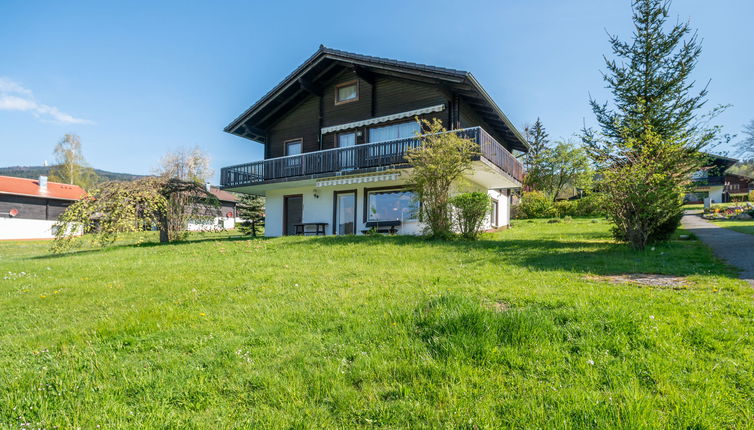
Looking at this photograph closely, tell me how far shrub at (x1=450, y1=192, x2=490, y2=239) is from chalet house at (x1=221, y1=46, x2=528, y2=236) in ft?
7.66

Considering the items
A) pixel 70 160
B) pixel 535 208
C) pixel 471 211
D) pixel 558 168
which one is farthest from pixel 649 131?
pixel 70 160

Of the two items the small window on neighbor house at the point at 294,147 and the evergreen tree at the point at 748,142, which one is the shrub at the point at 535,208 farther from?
the evergreen tree at the point at 748,142

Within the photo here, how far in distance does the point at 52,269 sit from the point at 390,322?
10760 mm

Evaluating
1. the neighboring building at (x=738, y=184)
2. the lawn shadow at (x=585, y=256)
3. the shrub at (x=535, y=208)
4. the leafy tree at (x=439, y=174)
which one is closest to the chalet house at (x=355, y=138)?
the leafy tree at (x=439, y=174)

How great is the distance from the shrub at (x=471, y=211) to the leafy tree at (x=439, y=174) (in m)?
0.38

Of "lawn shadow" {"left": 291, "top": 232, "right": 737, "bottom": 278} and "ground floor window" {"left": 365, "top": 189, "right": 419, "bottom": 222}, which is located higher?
"ground floor window" {"left": 365, "top": 189, "right": 419, "bottom": 222}

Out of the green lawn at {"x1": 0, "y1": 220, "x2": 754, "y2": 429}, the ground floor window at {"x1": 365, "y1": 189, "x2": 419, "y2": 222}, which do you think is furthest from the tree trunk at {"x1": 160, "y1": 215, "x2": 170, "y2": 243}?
the green lawn at {"x1": 0, "y1": 220, "x2": 754, "y2": 429}

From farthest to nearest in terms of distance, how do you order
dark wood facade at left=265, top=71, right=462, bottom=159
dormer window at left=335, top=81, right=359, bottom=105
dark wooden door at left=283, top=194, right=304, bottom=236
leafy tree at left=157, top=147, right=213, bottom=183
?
1. leafy tree at left=157, top=147, right=213, bottom=183
2. dark wooden door at left=283, top=194, right=304, bottom=236
3. dormer window at left=335, top=81, right=359, bottom=105
4. dark wood facade at left=265, top=71, right=462, bottom=159

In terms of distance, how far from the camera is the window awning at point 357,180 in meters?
14.4

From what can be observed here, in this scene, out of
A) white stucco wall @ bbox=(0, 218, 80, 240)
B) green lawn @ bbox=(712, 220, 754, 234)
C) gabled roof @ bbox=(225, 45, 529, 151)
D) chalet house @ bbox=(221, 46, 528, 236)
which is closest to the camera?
green lawn @ bbox=(712, 220, 754, 234)

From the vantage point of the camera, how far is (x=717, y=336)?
3.13m

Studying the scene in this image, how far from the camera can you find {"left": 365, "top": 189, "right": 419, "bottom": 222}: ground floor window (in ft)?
52.1

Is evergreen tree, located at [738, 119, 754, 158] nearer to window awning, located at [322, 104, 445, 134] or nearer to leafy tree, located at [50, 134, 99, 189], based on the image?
window awning, located at [322, 104, 445, 134]

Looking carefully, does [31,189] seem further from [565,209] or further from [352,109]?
[565,209]
